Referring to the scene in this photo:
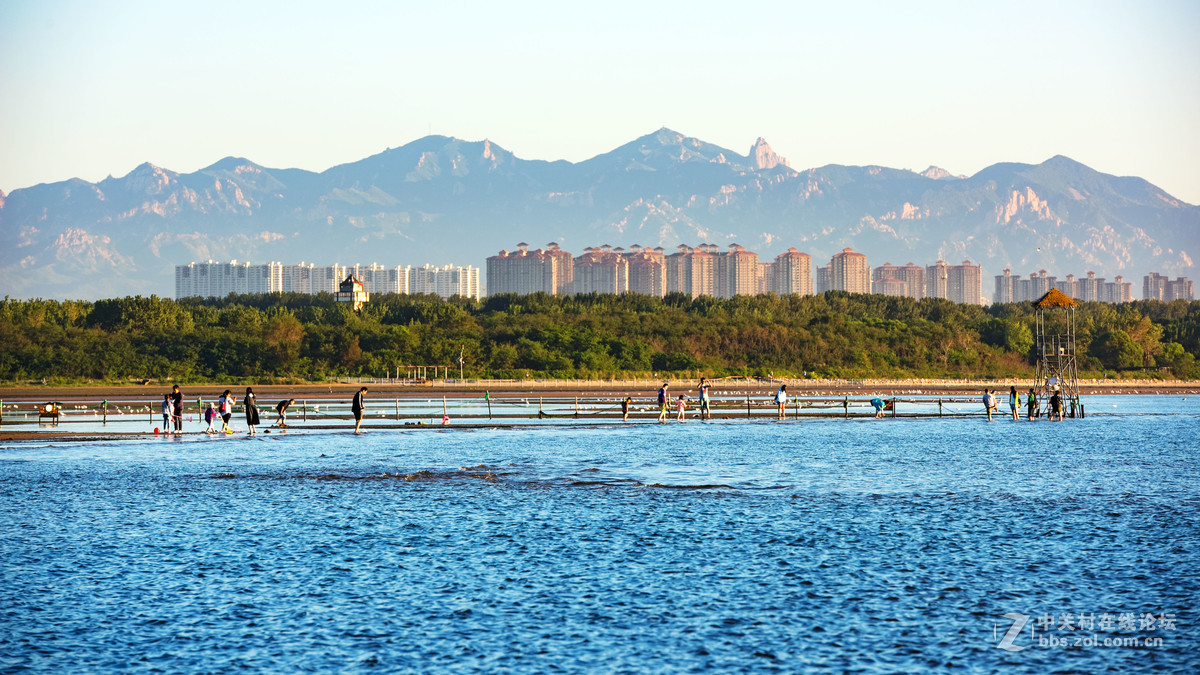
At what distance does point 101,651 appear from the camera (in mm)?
13055

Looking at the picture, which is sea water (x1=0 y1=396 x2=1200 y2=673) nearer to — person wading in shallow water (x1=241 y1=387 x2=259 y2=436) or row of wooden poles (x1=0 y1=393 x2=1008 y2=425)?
person wading in shallow water (x1=241 y1=387 x2=259 y2=436)

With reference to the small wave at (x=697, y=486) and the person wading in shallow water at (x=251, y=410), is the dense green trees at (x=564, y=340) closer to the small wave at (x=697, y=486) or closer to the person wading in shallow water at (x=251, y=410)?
the person wading in shallow water at (x=251, y=410)

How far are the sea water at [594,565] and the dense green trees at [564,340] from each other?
3374 inches

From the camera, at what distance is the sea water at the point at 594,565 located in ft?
43.1

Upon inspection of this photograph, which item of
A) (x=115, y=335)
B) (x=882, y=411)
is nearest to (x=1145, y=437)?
(x=882, y=411)

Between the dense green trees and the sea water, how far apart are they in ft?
281

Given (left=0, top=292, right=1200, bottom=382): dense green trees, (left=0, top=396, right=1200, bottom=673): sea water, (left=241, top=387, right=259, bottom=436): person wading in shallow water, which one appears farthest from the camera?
(left=0, top=292, right=1200, bottom=382): dense green trees

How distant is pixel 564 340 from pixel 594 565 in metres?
115

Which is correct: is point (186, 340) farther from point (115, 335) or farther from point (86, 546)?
point (86, 546)

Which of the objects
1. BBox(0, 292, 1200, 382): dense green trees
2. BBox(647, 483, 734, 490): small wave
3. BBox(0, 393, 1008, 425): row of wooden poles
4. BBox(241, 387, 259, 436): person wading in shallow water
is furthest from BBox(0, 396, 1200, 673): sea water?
BBox(0, 292, 1200, 382): dense green trees

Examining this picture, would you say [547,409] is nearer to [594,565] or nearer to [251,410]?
[251,410]

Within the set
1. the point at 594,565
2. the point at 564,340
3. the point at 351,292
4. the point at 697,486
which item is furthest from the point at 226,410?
the point at 351,292

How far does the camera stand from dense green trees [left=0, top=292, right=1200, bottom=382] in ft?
382

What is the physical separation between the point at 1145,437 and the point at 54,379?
97.3 m
